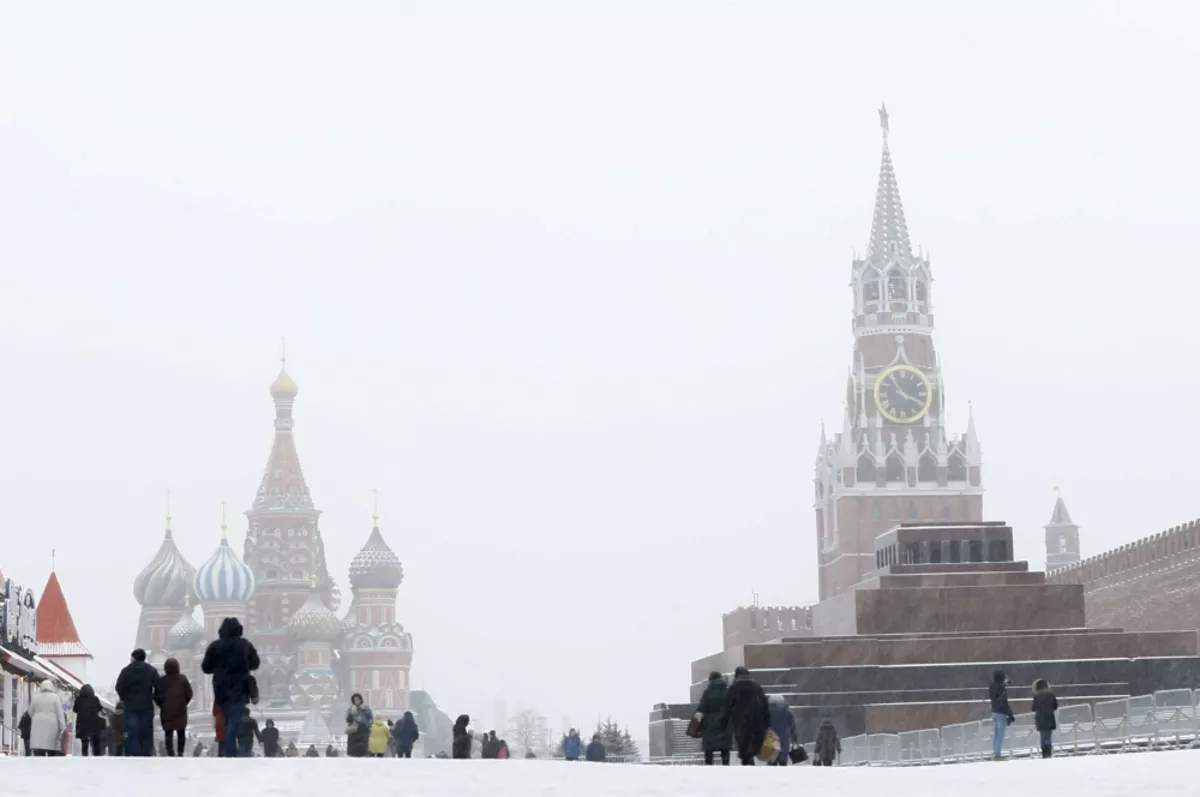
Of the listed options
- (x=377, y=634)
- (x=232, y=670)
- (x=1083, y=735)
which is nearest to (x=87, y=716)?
(x=232, y=670)

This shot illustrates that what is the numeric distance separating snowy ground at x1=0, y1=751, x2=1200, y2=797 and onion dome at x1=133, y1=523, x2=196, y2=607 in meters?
132

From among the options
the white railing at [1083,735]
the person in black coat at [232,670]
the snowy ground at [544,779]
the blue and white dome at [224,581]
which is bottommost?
the snowy ground at [544,779]

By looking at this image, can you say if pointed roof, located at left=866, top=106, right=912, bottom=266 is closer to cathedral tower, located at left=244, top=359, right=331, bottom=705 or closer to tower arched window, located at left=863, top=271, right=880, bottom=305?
tower arched window, located at left=863, top=271, right=880, bottom=305

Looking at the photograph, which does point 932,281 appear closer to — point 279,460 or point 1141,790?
point 279,460

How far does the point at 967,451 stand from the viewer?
4272 inches

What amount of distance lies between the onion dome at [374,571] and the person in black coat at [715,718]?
131993 millimetres

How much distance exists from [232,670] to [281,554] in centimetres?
13084

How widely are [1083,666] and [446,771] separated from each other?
85.0ft

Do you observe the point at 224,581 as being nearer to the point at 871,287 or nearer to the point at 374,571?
the point at 374,571

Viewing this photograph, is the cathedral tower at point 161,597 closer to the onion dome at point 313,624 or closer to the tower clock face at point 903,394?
the onion dome at point 313,624

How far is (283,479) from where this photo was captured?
500 feet

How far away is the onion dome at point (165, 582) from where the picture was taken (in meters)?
149

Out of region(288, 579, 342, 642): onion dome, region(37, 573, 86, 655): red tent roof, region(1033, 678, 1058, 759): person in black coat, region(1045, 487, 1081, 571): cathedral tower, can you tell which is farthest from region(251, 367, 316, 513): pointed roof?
region(1033, 678, 1058, 759): person in black coat

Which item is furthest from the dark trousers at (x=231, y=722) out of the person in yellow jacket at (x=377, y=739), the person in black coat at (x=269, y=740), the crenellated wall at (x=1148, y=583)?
the crenellated wall at (x=1148, y=583)
